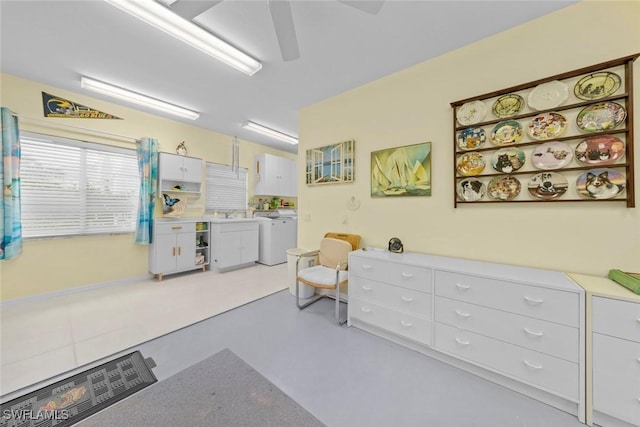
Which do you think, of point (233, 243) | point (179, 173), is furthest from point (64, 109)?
point (233, 243)

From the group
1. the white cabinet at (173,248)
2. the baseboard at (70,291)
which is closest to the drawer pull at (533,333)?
the white cabinet at (173,248)

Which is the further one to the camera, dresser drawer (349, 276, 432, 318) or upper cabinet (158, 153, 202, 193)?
upper cabinet (158, 153, 202, 193)

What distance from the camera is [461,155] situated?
82.4 inches

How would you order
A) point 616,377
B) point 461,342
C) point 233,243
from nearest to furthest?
1. point 616,377
2. point 461,342
3. point 233,243

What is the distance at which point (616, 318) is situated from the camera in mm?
1232

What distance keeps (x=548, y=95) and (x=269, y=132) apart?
3923 mm

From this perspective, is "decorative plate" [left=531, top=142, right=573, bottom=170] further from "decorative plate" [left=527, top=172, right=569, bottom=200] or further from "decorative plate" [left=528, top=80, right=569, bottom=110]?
"decorative plate" [left=528, top=80, right=569, bottom=110]

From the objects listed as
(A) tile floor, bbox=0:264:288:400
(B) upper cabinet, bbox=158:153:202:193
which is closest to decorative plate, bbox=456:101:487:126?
(A) tile floor, bbox=0:264:288:400

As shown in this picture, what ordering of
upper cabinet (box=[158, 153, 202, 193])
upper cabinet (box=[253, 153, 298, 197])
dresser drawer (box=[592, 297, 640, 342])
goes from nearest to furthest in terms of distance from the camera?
→ 1. dresser drawer (box=[592, 297, 640, 342])
2. upper cabinet (box=[158, 153, 202, 193])
3. upper cabinet (box=[253, 153, 298, 197])

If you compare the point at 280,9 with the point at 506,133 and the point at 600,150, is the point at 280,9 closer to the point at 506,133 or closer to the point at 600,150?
the point at 506,133

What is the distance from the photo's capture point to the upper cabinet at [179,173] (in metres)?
3.78

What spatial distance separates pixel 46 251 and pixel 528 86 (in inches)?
222

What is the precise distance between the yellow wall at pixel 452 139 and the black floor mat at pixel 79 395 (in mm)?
2363

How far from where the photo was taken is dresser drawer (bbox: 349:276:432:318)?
1875 mm
